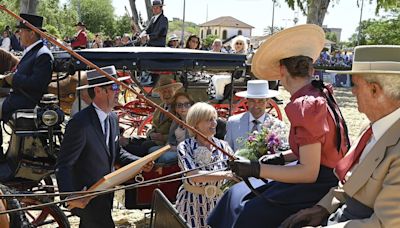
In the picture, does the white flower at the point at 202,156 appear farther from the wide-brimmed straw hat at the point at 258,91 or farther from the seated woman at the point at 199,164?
the wide-brimmed straw hat at the point at 258,91

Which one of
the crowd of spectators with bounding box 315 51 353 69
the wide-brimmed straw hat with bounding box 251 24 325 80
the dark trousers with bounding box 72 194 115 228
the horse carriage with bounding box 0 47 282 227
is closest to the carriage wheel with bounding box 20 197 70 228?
the horse carriage with bounding box 0 47 282 227

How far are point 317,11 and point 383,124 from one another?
18.4m

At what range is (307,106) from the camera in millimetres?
2408

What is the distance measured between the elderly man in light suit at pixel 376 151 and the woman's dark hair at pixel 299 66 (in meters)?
0.43

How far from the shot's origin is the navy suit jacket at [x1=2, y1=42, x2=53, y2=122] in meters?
4.84

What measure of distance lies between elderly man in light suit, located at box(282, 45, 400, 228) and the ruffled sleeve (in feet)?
0.75

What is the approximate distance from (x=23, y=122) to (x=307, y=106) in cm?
285

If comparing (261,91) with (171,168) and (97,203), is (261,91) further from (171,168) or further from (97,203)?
(97,203)

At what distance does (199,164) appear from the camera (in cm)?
367

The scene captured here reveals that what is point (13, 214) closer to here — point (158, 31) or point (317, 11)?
point (158, 31)

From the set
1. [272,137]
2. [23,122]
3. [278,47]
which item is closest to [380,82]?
[278,47]

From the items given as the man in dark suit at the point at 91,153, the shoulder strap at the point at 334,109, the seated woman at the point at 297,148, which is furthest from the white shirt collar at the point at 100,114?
the shoulder strap at the point at 334,109

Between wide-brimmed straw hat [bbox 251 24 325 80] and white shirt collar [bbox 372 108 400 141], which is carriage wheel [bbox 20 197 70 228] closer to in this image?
wide-brimmed straw hat [bbox 251 24 325 80]

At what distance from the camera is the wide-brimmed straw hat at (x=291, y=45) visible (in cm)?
270
